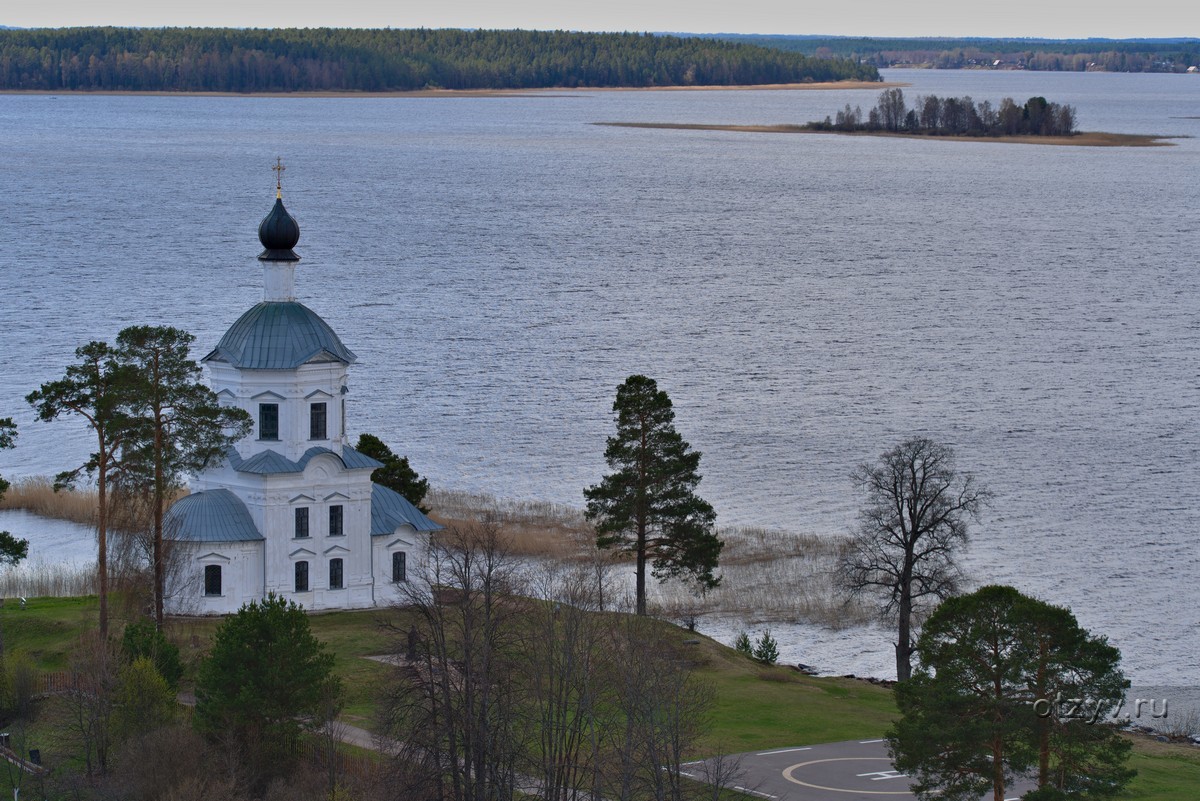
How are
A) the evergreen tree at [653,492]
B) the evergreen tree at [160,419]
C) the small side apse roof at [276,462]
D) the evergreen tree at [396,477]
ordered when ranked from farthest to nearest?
the evergreen tree at [396,477]
the evergreen tree at [653,492]
the small side apse roof at [276,462]
the evergreen tree at [160,419]

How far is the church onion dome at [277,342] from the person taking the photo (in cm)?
5184

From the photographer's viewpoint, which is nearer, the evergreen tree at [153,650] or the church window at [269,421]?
the evergreen tree at [153,650]

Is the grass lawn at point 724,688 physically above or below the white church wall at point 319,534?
below

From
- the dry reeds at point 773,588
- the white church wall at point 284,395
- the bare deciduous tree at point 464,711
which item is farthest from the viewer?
the dry reeds at point 773,588

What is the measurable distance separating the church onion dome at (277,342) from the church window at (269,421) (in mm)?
1199

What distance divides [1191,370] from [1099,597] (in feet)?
131

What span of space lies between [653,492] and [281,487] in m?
10.3

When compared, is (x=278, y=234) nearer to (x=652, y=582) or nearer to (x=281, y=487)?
(x=281, y=487)

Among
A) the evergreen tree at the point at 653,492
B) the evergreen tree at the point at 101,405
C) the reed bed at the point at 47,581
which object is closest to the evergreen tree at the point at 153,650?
the evergreen tree at the point at 101,405

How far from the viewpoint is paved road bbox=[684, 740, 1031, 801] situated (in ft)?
126

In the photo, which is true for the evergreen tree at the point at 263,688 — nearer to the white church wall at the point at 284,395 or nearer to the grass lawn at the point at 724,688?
the grass lawn at the point at 724,688

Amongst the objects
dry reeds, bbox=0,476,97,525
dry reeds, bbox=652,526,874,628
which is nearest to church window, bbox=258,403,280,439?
dry reeds, bbox=652,526,874,628

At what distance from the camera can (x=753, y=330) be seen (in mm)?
108438

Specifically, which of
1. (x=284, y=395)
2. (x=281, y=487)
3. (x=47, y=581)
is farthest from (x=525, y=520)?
(x=47, y=581)
